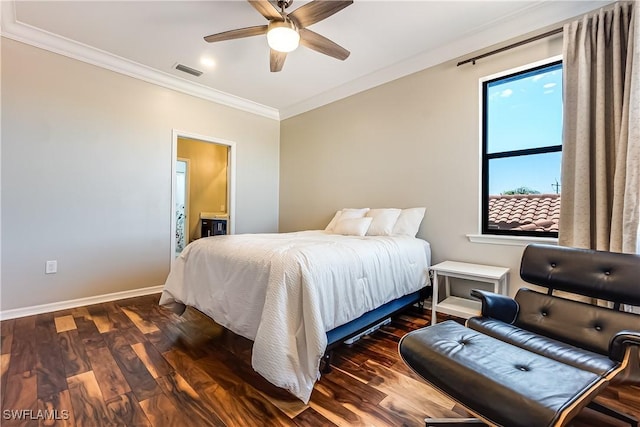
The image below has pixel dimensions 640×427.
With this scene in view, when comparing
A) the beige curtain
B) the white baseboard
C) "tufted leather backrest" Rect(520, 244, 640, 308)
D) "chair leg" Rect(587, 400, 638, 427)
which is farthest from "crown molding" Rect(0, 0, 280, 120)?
"chair leg" Rect(587, 400, 638, 427)

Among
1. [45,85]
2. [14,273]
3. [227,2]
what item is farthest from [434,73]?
[14,273]

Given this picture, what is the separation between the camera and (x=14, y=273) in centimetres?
267

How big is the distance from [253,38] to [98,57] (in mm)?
1785

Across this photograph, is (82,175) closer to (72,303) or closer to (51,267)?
(51,267)

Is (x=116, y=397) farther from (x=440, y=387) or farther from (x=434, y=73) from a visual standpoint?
(x=434, y=73)

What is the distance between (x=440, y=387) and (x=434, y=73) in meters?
3.04

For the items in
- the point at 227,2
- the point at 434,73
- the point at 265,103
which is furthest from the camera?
the point at 265,103

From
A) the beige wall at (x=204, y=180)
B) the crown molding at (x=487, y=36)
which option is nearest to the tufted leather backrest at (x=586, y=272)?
the crown molding at (x=487, y=36)

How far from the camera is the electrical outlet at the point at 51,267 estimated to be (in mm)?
2829

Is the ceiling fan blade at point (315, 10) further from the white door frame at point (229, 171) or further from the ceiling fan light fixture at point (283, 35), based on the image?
Answer: the white door frame at point (229, 171)

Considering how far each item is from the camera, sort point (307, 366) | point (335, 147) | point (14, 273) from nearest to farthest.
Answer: point (307, 366) → point (14, 273) → point (335, 147)

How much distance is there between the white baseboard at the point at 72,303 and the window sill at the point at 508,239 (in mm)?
3760

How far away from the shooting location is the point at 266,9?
1949 mm

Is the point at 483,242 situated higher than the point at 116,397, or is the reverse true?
the point at 483,242
